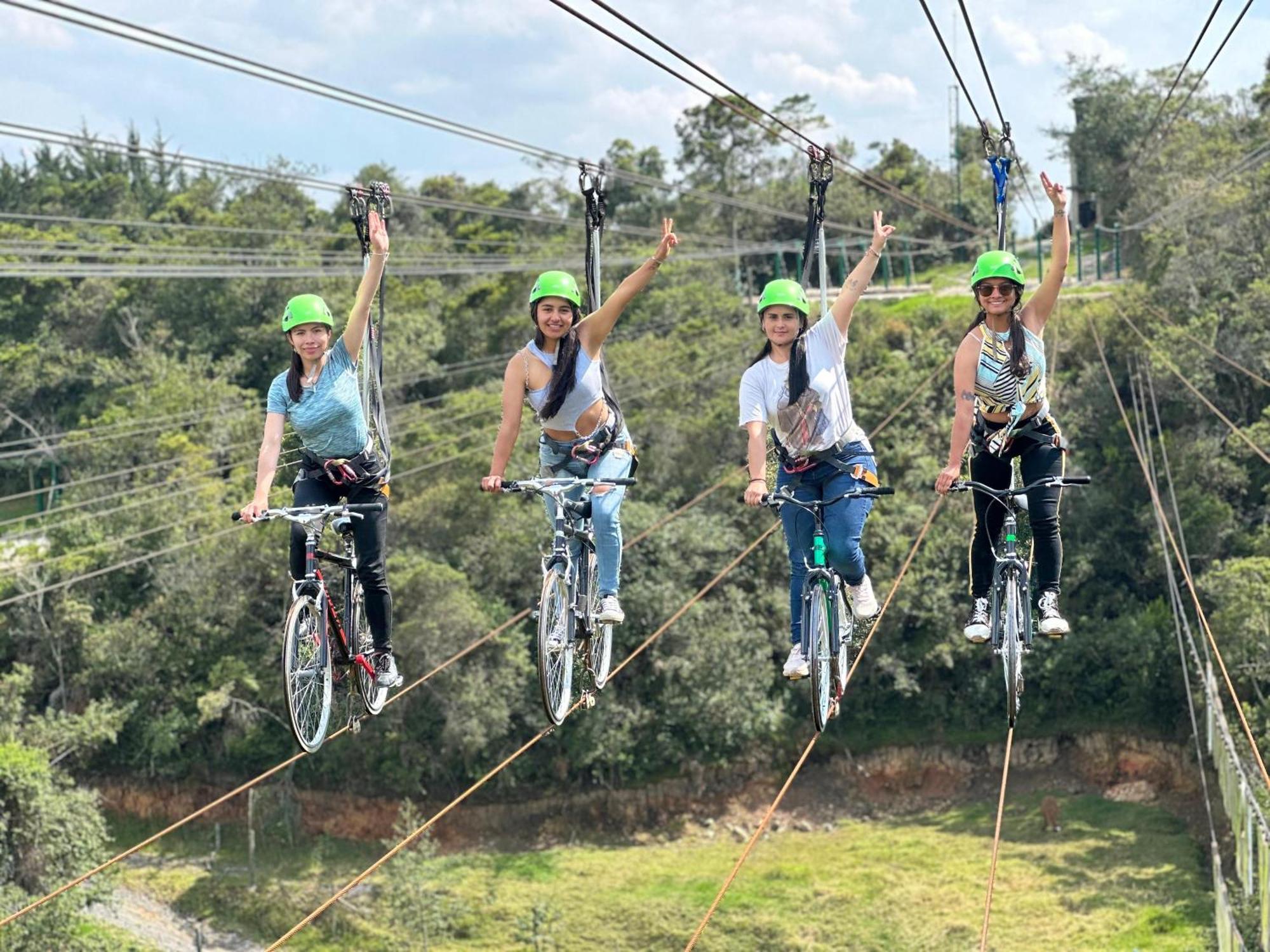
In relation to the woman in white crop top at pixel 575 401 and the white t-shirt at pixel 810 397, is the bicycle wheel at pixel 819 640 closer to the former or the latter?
the white t-shirt at pixel 810 397

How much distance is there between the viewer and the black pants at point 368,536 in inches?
323

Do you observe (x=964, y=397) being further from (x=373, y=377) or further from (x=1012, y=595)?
(x=373, y=377)

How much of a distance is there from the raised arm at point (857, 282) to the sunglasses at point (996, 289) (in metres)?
0.59

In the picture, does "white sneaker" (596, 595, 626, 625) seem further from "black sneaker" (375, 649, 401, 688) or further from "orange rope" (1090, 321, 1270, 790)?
"orange rope" (1090, 321, 1270, 790)

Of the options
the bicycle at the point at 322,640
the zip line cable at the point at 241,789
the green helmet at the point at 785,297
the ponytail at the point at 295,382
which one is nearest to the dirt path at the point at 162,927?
the zip line cable at the point at 241,789

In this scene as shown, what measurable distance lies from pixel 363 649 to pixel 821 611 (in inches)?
103

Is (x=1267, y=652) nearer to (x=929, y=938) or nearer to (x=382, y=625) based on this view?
(x=929, y=938)

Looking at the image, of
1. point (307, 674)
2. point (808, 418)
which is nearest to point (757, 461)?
point (808, 418)

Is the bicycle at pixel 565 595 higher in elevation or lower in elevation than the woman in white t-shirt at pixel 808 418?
lower

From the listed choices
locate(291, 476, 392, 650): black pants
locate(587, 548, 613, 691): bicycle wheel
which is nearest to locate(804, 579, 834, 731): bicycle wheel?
locate(587, 548, 613, 691): bicycle wheel

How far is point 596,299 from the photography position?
9.13 metres

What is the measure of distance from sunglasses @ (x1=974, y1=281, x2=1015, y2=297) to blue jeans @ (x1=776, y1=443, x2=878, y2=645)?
3.53 ft

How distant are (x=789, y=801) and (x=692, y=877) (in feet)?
13.3

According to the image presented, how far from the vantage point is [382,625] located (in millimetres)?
8539
